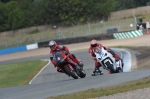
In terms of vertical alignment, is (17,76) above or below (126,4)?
above

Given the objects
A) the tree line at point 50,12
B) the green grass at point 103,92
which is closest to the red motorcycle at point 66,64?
the green grass at point 103,92

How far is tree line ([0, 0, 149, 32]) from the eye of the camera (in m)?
77.9

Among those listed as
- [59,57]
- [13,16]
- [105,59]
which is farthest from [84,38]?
[59,57]

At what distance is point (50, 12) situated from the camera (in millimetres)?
83000

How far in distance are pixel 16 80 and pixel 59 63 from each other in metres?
8.40

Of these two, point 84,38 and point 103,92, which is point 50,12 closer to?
point 84,38

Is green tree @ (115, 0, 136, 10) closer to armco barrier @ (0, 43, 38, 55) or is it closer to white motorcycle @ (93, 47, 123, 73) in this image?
armco barrier @ (0, 43, 38, 55)

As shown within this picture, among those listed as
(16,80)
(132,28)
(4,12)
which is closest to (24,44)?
(132,28)

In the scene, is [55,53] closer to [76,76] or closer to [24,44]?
[76,76]

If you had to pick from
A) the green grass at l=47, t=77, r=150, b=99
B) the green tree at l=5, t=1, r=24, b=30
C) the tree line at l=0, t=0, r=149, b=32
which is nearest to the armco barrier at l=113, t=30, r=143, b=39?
the green tree at l=5, t=1, r=24, b=30

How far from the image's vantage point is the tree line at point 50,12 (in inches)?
3068

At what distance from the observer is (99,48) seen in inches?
675

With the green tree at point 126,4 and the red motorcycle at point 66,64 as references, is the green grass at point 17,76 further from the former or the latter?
the green tree at point 126,4

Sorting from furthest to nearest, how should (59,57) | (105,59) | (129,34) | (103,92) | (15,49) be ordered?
(15,49) → (129,34) → (105,59) → (59,57) → (103,92)
